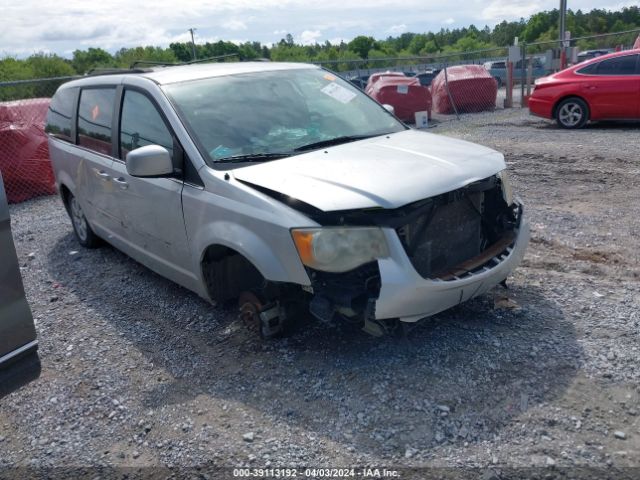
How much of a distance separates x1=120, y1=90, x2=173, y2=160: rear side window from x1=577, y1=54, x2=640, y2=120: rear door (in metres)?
10.3

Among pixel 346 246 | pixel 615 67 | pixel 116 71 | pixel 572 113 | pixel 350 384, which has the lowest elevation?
→ pixel 350 384

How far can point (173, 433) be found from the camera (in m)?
3.22

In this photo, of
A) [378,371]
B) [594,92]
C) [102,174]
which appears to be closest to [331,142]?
[378,371]

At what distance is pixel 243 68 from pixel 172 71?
23.1 inches

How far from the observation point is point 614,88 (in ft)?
38.4

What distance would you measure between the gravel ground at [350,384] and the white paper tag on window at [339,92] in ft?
6.31

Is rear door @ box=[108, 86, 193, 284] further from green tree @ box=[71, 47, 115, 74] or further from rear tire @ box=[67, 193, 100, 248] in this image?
green tree @ box=[71, 47, 115, 74]

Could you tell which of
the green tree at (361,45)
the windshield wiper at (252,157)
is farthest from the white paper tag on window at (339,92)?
the green tree at (361,45)

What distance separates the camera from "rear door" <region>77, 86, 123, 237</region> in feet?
16.6

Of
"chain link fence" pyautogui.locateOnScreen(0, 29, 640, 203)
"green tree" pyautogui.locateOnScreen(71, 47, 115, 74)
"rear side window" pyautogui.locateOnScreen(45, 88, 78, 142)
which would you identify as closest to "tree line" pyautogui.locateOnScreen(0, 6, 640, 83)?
"green tree" pyautogui.locateOnScreen(71, 47, 115, 74)

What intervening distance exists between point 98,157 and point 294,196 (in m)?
2.66

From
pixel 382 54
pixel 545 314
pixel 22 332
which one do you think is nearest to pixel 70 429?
pixel 22 332

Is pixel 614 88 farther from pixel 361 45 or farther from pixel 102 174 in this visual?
pixel 361 45

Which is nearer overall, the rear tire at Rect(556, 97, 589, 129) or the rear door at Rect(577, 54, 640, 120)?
the rear door at Rect(577, 54, 640, 120)
